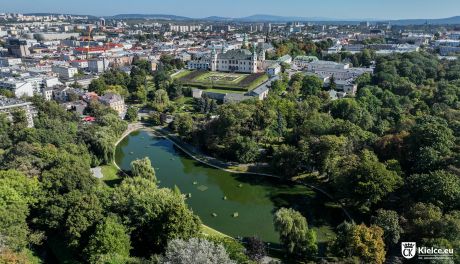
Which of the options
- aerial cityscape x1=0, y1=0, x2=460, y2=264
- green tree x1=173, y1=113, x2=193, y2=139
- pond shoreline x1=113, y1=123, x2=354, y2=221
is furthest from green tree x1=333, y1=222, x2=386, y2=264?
green tree x1=173, y1=113, x2=193, y2=139

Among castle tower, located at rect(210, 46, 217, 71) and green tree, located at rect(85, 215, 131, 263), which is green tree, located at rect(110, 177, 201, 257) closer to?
green tree, located at rect(85, 215, 131, 263)

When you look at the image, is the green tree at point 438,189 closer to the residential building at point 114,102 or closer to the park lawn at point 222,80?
the residential building at point 114,102

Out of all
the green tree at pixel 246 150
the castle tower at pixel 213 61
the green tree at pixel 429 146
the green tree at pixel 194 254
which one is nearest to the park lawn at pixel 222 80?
the castle tower at pixel 213 61

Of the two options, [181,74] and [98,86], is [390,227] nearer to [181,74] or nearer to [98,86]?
[98,86]

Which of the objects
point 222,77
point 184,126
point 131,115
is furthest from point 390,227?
point 222,77

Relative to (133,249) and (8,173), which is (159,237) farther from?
(8,173)

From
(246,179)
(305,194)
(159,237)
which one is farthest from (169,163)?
(159,237)
